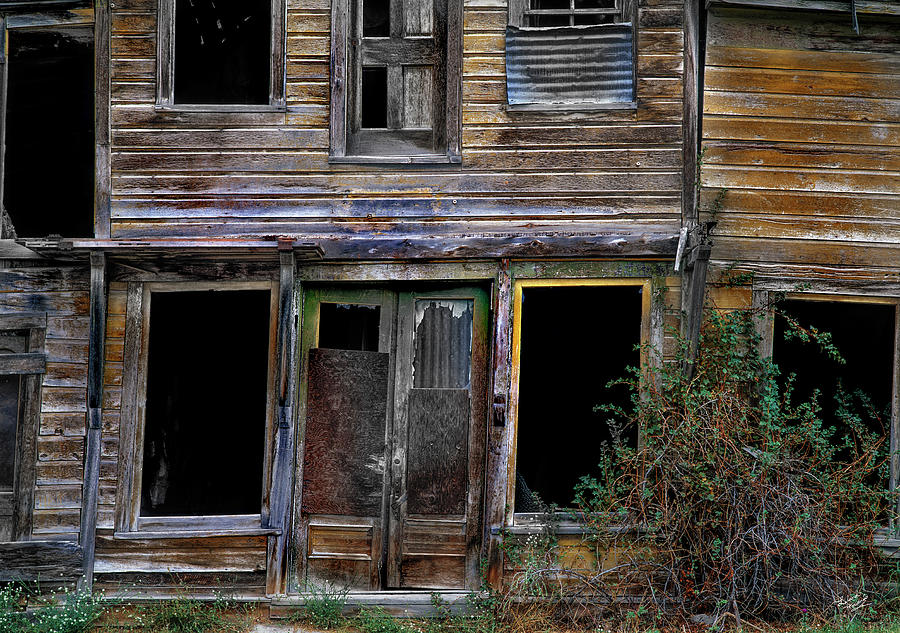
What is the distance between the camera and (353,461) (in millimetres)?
7168

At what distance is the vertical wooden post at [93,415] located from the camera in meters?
6.79

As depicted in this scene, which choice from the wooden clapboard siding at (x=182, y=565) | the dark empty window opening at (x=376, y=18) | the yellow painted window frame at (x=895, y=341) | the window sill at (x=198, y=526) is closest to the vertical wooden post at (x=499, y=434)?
the window sill at (x=198, y=526)

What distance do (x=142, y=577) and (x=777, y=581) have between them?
5.01m

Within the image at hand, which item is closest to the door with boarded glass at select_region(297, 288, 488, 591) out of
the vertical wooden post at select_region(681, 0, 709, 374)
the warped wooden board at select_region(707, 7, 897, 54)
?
the vertical wooden post at select_region(681, 0, 709, 374)

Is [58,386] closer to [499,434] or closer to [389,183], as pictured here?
[389,183]

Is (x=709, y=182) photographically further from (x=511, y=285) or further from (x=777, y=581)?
(x=777, y=581)

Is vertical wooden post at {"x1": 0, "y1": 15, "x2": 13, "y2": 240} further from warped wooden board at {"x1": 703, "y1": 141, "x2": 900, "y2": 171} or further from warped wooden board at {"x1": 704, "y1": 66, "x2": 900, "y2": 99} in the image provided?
warped wooden board at {"x1": 703, "y1": 141, "x2": 900, "y2": 171}

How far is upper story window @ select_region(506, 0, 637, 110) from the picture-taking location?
23.3 feet

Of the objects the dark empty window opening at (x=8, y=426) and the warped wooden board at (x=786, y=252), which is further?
the dark empty window opening at (x=8, y=426)

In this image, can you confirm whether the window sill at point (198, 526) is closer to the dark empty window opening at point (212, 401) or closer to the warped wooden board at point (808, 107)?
the dark empty window opening at point (212, 401)

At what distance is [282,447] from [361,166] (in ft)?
7.90

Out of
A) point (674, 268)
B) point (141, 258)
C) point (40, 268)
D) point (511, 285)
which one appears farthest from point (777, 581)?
point (40, 268)

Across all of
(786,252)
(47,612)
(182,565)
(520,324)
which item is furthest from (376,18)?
(47,612)

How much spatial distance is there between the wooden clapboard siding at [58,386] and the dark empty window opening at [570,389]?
4097 mm
